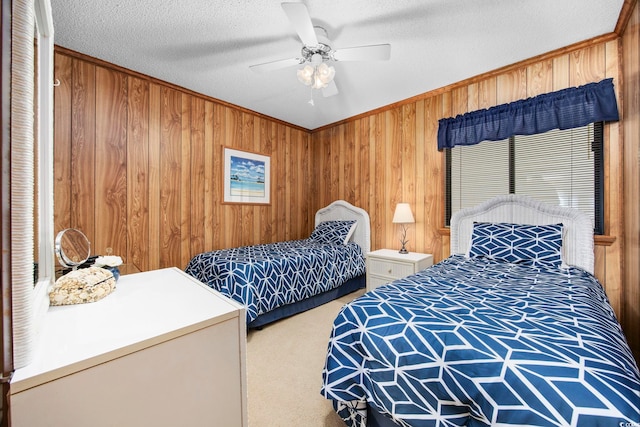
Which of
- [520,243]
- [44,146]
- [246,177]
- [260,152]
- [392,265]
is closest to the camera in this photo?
[44,146]

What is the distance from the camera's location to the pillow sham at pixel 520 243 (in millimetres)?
1981

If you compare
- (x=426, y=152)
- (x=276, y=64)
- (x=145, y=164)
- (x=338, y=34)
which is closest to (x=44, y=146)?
(x=276, y=64)

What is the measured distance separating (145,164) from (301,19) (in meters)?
2.22

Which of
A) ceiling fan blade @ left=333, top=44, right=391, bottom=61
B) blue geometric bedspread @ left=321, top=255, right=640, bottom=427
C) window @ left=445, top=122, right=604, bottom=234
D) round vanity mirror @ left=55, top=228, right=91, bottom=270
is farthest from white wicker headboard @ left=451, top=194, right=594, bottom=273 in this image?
round vanity mirror @ left=55, top=228, right=91, bottom=270

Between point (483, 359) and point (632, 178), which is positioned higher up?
point (632, 178)

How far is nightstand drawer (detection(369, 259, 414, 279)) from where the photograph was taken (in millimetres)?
2852

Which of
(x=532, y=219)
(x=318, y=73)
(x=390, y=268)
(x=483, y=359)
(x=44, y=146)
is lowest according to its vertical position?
(x=390, y=268)

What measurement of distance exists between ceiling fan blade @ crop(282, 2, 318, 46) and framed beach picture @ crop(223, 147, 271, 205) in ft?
6.73

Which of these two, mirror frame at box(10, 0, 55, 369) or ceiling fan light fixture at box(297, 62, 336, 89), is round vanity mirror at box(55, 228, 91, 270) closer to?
mirror frame at box(10, 0, 55, 369)

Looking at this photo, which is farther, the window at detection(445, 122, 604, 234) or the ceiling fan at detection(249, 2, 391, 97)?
the window at detection(445, 122, 604, 234)

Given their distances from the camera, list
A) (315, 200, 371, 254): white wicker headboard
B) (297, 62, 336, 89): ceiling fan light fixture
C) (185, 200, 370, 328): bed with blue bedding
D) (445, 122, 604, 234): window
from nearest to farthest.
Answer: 1. (297, 62, 336, 89): ceiling fan light fixture
2. (445, 122, 604, 234): window
3. (185, 200, 370, 328): bed with blue bedding
4. (315, 200, 371, 254): white wicker headboard

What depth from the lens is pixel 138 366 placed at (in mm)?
658

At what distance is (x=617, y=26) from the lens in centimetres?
197

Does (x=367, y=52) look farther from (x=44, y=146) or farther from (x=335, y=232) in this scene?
(x=335, y=232)
